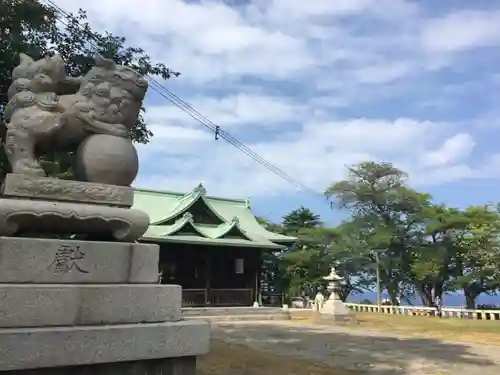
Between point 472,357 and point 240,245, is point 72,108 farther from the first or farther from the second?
point 240,245

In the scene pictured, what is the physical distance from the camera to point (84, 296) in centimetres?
412

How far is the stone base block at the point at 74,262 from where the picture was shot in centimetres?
402

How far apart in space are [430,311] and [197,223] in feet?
42.7

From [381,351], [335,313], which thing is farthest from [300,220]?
[381,351]

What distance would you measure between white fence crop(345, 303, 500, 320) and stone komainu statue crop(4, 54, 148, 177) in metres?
23.2

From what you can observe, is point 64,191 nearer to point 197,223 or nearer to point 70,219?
point 70,219

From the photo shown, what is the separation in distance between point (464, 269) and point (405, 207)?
15.9 ft

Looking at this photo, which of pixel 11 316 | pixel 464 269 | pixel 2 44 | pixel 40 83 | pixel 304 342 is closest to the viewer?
pixel 11 316

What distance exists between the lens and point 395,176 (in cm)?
3231

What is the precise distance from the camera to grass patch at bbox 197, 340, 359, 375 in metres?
8.22

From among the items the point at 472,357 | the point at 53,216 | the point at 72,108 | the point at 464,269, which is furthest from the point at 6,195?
the point at 464,269

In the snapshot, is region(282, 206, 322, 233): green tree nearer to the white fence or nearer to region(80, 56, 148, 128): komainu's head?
the white fence

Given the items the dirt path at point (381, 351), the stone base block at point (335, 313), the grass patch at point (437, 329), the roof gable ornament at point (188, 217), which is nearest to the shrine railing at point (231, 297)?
the roof gable ornament at point (188, 217)

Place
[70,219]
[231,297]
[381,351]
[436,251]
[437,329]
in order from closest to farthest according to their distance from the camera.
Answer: [70,219] < [381,351] < [437,329] < [231,297] < [436,251]
